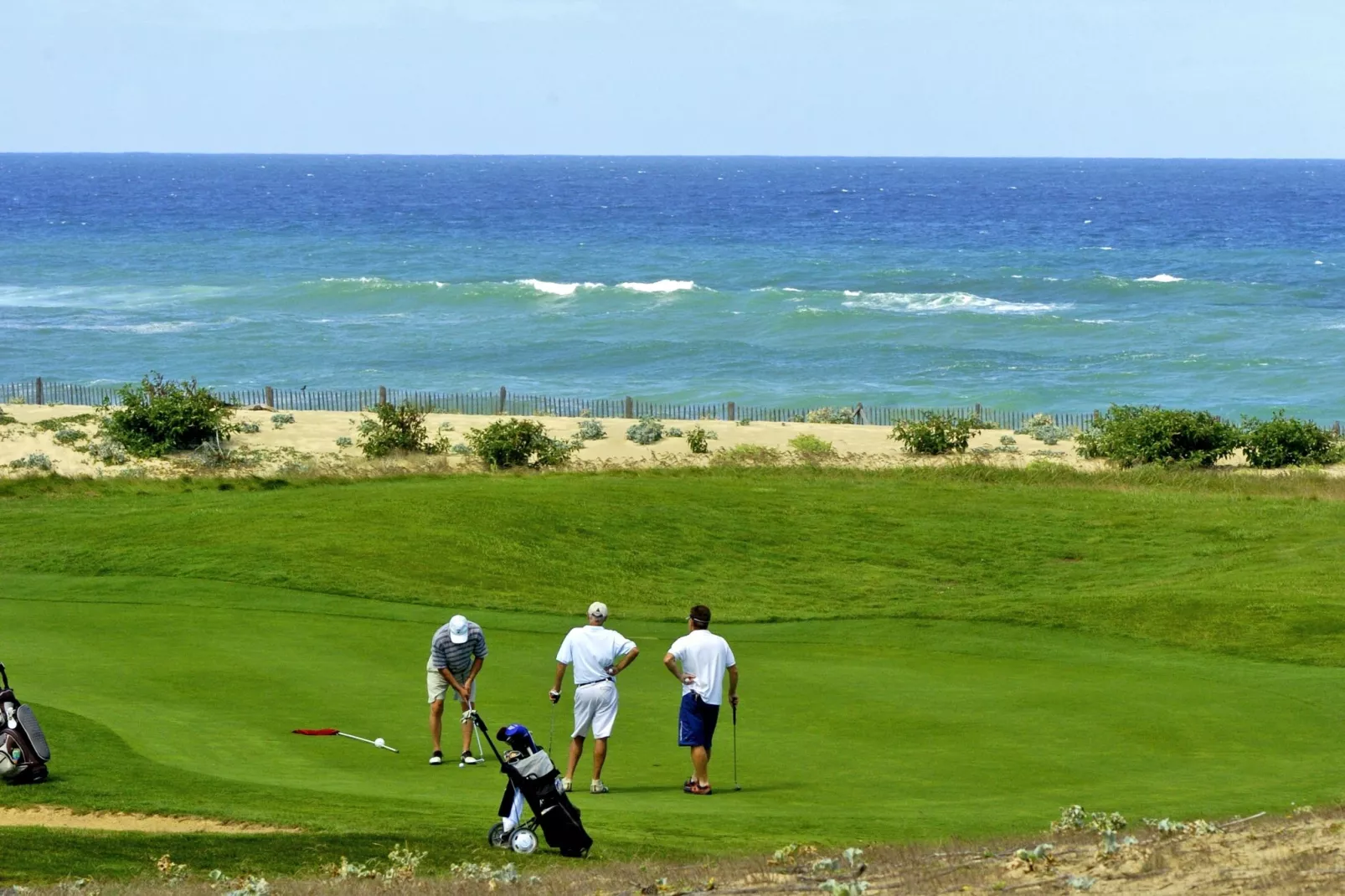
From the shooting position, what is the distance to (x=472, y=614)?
22.2 m

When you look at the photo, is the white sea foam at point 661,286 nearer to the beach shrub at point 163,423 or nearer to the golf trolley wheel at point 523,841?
the beach shrub at point 163,423

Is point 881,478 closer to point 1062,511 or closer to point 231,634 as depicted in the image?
point 1062,511

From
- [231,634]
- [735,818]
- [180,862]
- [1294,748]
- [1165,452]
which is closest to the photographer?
[180,862]

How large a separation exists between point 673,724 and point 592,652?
2594 mm

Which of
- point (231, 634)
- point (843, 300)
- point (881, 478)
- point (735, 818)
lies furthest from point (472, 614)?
point (843, 300)

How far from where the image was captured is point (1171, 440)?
43.6 meters

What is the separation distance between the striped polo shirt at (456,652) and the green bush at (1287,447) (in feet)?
113

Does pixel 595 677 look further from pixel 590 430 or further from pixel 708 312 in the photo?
pixel 708 312

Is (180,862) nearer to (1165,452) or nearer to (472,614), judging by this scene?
(472,614)

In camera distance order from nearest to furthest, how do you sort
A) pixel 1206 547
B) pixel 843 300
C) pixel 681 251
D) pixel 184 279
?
pixel 1206 547
pixel 843 300
pixel 184 279
pixel 681 251

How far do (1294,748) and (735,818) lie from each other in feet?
19.1

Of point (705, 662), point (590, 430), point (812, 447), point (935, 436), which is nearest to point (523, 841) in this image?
point (705, 662)

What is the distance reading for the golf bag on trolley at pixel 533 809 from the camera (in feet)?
37.9

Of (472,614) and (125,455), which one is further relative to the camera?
(125,455)
